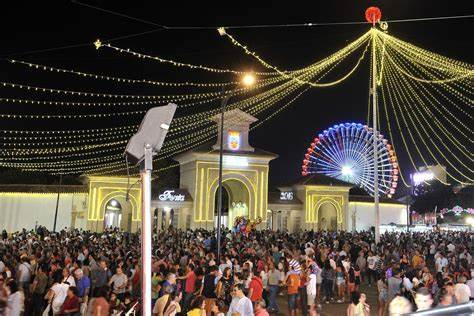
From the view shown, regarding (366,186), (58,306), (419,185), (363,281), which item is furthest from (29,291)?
(419,185)

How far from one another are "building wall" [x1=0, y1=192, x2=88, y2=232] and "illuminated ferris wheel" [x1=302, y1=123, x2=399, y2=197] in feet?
74.8

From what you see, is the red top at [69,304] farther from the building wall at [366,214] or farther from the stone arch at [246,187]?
the building wall at [366,214]

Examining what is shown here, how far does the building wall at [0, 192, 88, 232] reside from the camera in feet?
131

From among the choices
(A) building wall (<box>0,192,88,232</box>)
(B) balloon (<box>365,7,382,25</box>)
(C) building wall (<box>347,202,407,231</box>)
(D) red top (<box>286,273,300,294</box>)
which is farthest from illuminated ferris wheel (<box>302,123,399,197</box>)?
(D) red top (<box>286,273,300,294</box>)

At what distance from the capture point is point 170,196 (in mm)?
41656

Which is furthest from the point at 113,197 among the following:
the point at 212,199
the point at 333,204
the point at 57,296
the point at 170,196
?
the point at 57,296

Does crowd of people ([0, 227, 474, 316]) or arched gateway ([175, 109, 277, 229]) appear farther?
arched gateway ([175, 109, 277, 229])

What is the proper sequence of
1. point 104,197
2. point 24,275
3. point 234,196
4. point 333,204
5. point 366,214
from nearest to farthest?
point 24,275
point 104,197
point 333,204
point 234,196
point 366,214

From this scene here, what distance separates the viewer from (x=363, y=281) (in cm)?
2156

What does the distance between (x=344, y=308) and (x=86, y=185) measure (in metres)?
30.9

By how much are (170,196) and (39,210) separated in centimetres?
1094

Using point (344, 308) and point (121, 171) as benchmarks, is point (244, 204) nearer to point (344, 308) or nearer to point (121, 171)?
point (121, 171)

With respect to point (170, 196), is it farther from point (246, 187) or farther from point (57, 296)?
point (57, 296)

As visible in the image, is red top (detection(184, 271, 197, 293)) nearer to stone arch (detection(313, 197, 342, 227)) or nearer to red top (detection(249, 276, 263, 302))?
red top (detection(249, 276, 263, 302))
